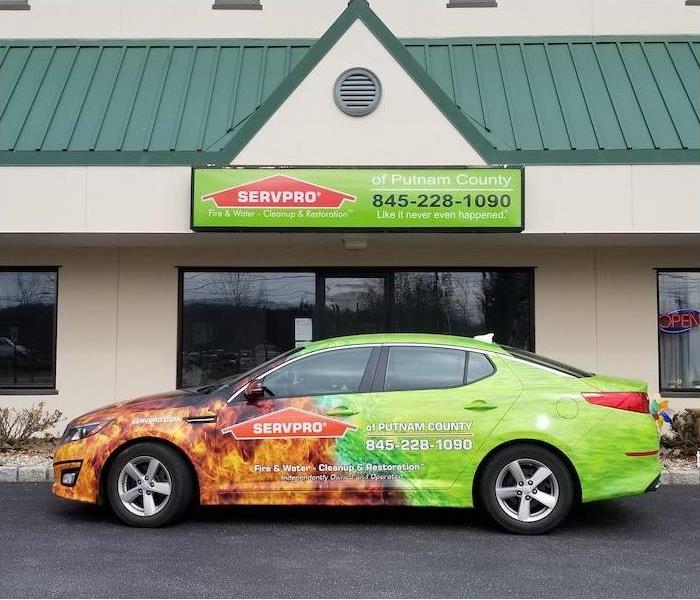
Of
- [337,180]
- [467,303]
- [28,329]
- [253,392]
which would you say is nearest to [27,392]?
[28,329]

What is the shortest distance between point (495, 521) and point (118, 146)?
668cm

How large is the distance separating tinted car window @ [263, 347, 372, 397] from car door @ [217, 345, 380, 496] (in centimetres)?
11

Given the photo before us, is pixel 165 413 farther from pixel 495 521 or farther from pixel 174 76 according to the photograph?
pixel 174 76

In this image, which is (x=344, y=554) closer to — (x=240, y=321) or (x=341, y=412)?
(x=341, y=412)

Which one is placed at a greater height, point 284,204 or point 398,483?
point 284,204

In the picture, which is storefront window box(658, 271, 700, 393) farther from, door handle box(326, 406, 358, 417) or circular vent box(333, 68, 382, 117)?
door handle box(326, 406, 358, 417)

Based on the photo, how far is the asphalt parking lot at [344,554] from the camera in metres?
4.74

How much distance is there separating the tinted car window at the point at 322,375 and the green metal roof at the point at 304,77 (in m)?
3.74

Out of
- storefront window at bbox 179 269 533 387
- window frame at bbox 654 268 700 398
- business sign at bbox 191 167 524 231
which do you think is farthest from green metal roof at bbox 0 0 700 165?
storefront window at bbox 179 269 533 387

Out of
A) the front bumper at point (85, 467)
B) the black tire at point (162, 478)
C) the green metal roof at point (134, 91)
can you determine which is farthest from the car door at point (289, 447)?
the green metal roof at point (134, 91)

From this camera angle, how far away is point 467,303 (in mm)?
10609

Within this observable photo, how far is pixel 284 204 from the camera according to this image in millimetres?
9031

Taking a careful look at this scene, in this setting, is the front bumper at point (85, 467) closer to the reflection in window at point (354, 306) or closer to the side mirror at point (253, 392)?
the side mirror at point (253, 392)

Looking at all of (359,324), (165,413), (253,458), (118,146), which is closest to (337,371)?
(253,458)
